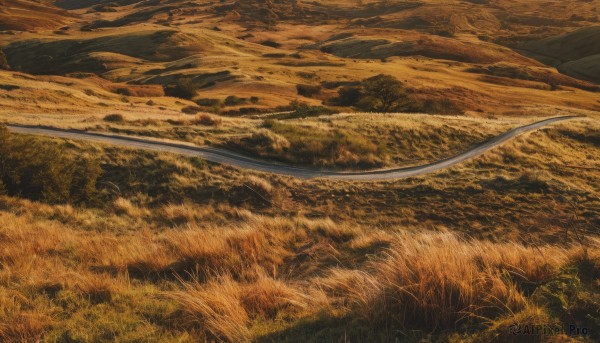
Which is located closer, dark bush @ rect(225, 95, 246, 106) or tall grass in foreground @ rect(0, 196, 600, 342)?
tall grass in foreground @ rect(0, 196, 600, 342)

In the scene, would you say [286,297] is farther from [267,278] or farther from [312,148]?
[312,148]

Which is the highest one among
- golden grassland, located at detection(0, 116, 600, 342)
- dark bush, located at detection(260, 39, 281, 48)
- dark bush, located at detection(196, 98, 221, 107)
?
dark bush, located at detection(260, 39, 281, 48)

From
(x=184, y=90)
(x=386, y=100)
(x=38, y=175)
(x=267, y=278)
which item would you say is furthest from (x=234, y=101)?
(x=267, y=278)

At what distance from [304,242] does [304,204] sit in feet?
30.4

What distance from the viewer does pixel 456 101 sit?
7025 cm

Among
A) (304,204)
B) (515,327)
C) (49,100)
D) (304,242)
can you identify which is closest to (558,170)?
(304,204)

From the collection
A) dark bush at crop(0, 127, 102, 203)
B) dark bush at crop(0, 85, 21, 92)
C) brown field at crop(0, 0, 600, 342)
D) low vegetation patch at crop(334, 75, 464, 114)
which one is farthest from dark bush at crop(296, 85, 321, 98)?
dark bush at crop(0, 127, 102, 203)

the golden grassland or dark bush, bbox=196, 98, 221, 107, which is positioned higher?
the golden grassland

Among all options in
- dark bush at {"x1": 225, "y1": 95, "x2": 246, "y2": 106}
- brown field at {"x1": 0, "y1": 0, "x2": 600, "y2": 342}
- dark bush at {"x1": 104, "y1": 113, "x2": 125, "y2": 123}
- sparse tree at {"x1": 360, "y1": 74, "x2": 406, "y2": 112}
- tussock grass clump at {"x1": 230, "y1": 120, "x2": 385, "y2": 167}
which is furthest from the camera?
dark bush at {"x1": 225, "y1": 95, "x2": 246, "y2": 106}

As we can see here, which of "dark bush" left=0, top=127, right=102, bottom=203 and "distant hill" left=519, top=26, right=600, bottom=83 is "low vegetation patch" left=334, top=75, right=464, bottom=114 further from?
"distant hill" left=519, top=26, right=600, bottom=83

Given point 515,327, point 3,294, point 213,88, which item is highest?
point 515,327

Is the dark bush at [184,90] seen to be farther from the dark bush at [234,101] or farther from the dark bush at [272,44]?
the dark bush at [272,44]

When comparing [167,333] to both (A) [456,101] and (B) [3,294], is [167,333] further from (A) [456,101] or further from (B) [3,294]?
(A) [456,101]

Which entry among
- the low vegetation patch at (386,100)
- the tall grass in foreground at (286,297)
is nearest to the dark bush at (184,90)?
the low vegetation patch at (386,100)
